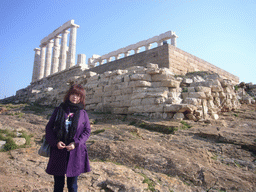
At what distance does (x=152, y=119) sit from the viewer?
8.28 m

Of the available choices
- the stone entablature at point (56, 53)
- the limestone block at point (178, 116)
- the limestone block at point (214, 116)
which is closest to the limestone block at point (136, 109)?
the limestone block at point (178, 116)

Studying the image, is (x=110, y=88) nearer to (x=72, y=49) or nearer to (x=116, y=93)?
(x=116, y=93)

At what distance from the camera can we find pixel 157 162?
4.46 metres

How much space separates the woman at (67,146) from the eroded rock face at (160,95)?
5.87 m

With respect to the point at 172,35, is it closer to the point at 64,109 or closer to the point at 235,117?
the point at 235,117


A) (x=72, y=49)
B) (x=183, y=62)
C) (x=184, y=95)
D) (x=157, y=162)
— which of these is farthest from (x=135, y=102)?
(x=72, y=49)

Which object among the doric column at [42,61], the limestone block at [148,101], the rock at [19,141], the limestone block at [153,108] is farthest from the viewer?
the doric column at [42,61]

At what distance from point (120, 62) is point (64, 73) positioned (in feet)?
43.0

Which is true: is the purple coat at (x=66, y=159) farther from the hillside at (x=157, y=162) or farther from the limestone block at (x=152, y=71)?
the limestone block at (x=152, y=71)

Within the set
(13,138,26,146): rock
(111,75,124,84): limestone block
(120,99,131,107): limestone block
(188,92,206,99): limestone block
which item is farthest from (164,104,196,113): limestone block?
(13,138,26,146): rock

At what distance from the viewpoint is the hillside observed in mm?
3613

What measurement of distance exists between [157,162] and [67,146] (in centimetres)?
249

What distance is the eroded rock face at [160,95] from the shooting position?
336 inches

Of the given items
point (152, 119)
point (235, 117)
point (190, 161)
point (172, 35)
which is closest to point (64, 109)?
point (190, 161)
